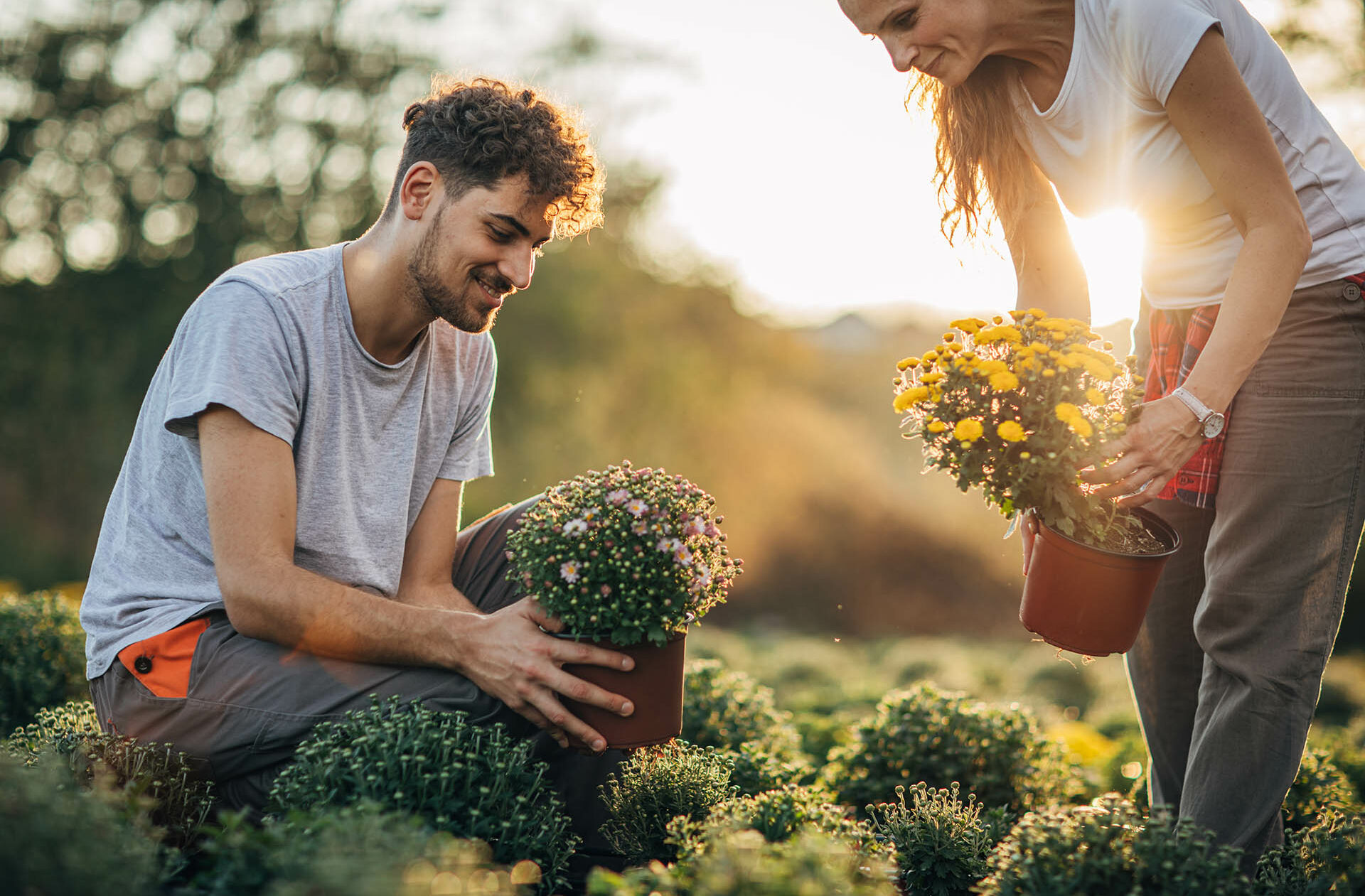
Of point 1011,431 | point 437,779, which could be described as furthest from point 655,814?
point 1011,431

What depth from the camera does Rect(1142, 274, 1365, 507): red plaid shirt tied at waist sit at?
6.72ft

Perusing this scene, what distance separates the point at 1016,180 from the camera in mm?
2336

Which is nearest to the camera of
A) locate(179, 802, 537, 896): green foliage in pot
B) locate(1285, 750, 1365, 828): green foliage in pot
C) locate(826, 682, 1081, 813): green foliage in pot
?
locate(179, 802, 537, 896): green foliage in pot

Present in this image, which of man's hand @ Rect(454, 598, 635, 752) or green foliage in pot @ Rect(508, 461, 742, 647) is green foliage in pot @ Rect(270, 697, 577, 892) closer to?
man's hand @ Rect(454, 598, 635, 752)

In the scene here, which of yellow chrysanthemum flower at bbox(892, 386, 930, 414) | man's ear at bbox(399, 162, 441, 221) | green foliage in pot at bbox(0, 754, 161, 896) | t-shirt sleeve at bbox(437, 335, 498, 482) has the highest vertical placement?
man's ear at bbox(399, 162, 441, 221)

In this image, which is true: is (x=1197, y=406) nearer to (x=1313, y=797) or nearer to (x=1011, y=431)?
(x=1011, y=431)

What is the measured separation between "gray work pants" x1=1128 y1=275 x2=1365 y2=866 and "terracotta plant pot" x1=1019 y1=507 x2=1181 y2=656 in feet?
0.48

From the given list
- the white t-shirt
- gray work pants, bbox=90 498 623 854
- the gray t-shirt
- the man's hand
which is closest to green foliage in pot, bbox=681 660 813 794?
the man's hand

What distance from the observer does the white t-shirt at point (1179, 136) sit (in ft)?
5.91

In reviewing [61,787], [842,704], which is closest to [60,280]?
[842,704]

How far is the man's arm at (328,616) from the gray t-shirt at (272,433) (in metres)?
0.10

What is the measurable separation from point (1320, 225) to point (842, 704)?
3899mm

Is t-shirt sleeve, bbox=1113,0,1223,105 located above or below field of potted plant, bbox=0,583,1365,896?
above

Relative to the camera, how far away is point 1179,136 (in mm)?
1927
